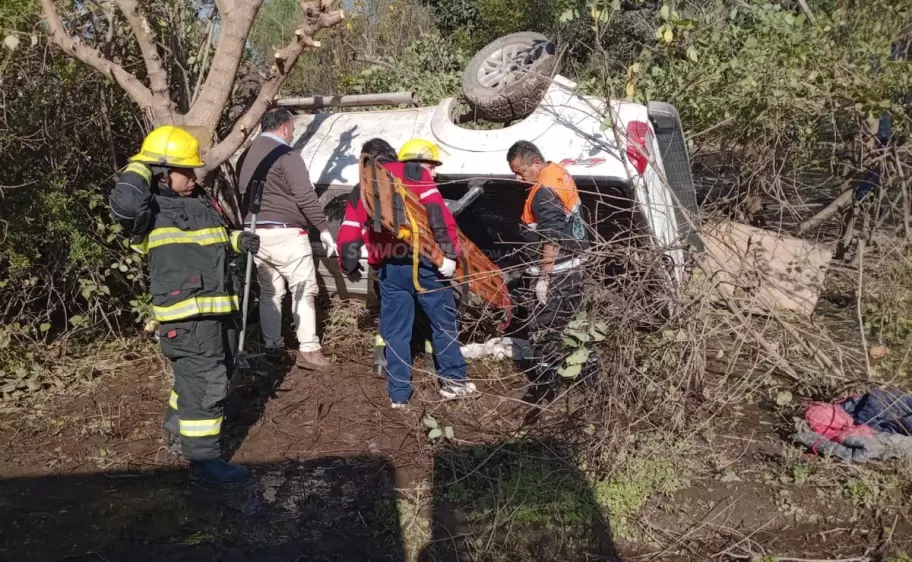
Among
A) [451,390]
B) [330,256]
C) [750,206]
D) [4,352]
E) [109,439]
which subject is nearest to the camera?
[109,439]

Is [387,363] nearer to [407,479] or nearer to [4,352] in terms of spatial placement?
[407,479]

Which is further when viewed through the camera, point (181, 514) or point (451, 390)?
point (451, 390)

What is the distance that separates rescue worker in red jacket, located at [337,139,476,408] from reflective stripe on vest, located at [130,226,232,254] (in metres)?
0.99

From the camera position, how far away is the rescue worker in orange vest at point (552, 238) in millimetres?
4047

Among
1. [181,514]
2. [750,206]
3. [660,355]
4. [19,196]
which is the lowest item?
[181,514]

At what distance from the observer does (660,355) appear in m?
3.82

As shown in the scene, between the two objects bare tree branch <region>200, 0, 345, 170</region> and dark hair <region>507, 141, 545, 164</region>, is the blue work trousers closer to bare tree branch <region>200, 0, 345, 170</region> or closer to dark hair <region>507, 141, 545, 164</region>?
dark hair <region>507, 141, 545, 164</region>

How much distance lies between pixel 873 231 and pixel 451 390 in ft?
10.3

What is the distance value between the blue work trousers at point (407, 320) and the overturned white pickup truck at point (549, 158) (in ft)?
1.72

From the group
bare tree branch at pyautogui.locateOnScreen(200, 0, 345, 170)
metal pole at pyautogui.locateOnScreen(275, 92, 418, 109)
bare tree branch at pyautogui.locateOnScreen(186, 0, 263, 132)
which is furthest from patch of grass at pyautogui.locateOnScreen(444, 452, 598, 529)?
metal pole at pyautogui.locateOnScreen(275, 92, 418, 109)

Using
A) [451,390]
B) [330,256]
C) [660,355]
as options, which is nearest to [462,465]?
[451,390]

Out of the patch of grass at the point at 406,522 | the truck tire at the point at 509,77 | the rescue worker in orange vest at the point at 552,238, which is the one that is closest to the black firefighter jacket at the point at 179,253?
the patch of grass at the point at 406,522

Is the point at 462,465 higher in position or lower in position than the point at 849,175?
lower

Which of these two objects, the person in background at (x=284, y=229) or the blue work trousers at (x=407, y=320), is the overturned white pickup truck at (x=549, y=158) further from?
the blue work trousers at (x=407, y=320)
